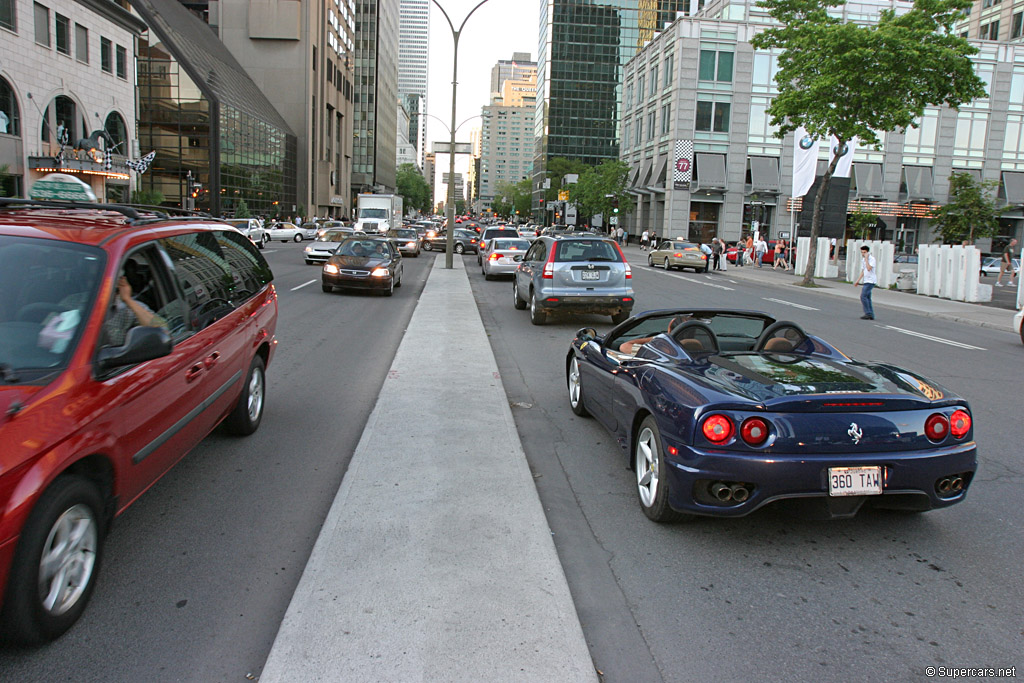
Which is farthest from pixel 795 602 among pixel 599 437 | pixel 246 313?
pixel 246 313

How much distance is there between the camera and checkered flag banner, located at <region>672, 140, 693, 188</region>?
54688 mm

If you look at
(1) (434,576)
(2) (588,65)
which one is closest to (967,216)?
(1) (434,576)

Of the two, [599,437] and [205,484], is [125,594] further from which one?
[599,437]

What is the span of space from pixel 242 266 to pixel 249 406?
1.18 metres

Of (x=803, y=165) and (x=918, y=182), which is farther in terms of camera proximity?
(x=918, y=182)

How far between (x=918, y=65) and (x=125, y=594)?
28.5 m

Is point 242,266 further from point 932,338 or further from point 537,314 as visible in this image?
point 932,338

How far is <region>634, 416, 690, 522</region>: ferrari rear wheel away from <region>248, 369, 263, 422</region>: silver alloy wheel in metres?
3.25

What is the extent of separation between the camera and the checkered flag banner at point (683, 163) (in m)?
54.7

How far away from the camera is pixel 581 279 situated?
13.6 meters

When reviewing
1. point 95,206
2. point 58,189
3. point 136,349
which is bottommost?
point 136,349

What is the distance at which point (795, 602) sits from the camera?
12.2 feet

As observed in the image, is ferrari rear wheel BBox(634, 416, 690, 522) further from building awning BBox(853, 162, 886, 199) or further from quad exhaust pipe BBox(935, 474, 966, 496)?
building awning BBox(853, 162, 886, 199)

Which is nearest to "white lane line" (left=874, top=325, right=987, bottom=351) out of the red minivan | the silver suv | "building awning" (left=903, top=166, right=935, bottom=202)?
the silver suv
